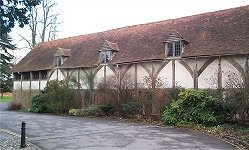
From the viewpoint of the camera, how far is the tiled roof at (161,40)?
20.4 meters

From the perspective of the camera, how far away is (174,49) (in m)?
22.2

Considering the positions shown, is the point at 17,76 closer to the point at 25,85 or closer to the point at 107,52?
the point at 25,85

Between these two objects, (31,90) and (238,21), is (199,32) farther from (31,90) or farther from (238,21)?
(31,90)

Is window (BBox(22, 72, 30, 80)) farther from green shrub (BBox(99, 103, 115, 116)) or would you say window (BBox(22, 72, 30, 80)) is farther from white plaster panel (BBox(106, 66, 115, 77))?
green shrub (BBox(99, 103, 115, 116))

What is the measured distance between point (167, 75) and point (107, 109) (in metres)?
4.87

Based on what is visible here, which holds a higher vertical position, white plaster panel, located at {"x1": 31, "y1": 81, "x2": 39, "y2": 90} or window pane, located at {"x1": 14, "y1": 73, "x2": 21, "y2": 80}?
window pane, located at {"x1": 14, "y1": 73, "x2": 21, "y2": 80}

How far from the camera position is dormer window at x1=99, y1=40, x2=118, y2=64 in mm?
26422

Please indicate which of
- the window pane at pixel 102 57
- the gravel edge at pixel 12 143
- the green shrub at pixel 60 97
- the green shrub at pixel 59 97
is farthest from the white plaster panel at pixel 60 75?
the gravel edge at pixel 12 143

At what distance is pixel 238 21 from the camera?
851 inches

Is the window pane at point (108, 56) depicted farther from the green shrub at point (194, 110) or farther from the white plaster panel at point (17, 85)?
the white plaster panel at point (17, 85)

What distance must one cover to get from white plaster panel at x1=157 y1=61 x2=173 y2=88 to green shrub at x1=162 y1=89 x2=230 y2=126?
3.23 meters

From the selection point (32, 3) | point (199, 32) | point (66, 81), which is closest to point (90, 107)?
point (66, 81)

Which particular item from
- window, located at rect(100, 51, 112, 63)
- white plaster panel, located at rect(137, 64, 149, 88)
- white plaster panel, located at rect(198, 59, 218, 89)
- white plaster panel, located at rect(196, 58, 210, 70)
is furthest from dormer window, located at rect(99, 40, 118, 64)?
white plaster panel, located at rect(198, 59, 218, 89)

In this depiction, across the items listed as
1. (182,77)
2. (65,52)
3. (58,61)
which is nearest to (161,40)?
(182,77)
